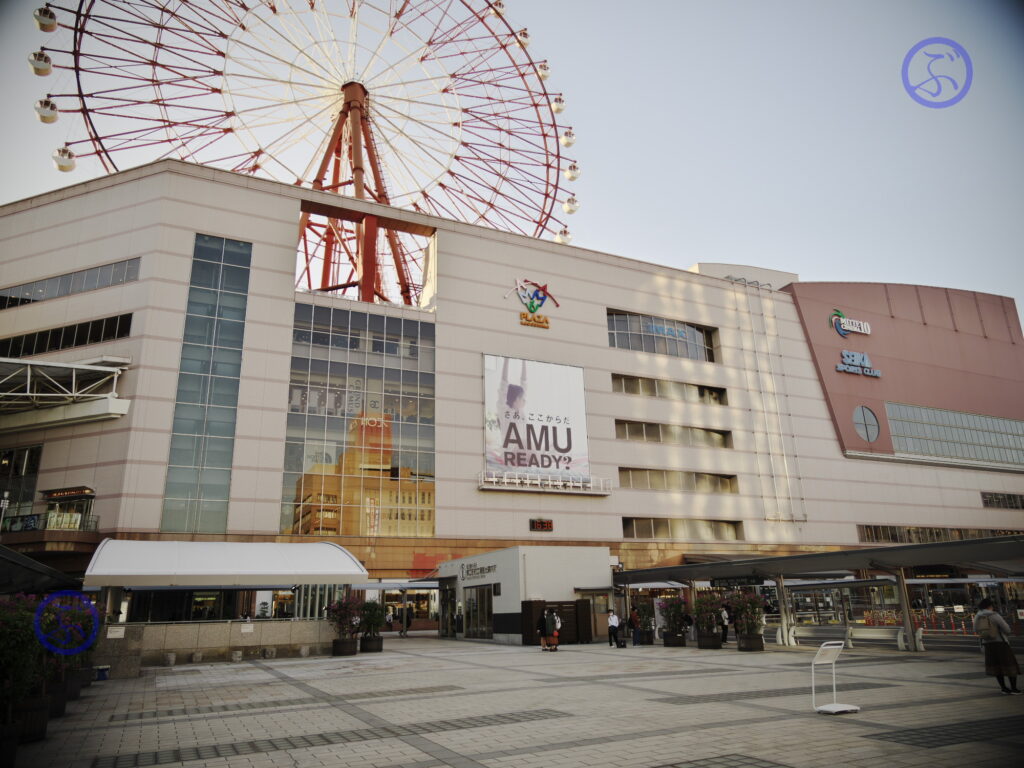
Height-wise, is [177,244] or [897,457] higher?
[177,244]

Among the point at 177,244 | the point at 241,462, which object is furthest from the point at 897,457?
the point at 177,244

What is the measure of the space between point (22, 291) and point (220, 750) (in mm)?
43109

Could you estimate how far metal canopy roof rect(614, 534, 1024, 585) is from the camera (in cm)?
1908

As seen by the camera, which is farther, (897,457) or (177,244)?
(897,457)

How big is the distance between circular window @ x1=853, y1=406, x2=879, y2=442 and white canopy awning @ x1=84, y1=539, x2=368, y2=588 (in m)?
46.4

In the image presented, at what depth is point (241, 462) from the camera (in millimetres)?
38875

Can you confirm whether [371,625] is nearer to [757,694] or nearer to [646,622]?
[646,622]

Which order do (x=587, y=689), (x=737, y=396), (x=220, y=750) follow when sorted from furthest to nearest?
1. (x=737, y=396)
2. (x=587, y=689)
3. (x=220, y=750)

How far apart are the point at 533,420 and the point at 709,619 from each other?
22309 millimetres

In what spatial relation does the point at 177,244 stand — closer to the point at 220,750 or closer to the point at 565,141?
the point at 565,141

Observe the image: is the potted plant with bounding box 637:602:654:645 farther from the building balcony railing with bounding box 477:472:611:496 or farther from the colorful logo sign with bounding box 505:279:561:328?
the colorful logo sign with bounding box 505:279:561:328

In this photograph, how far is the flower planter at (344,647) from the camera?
88.5ft

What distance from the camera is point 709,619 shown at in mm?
26312

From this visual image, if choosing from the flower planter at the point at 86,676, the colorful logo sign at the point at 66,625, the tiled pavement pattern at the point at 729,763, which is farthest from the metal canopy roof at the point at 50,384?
the tiled pavement pattern at the point at 729,763
